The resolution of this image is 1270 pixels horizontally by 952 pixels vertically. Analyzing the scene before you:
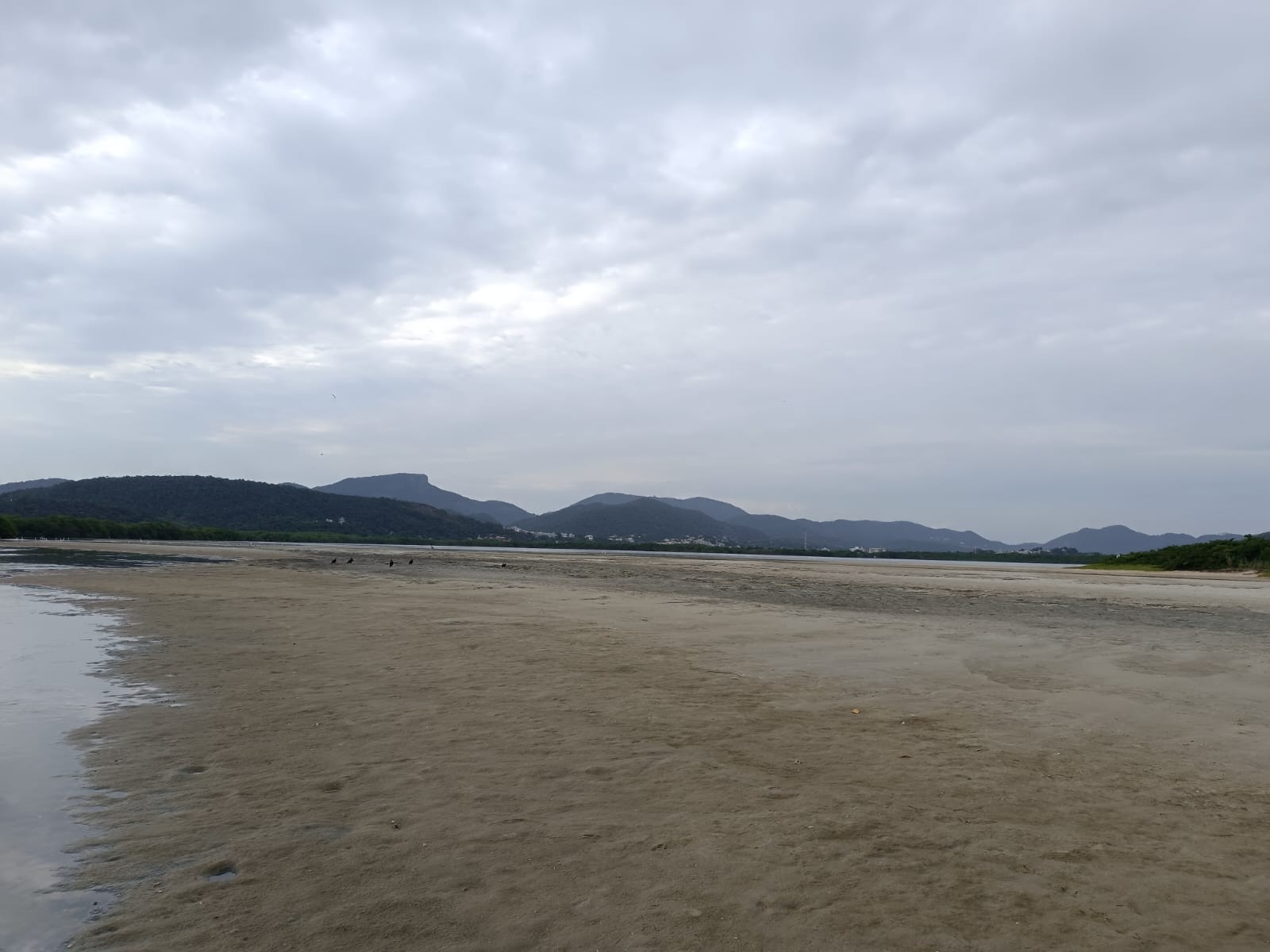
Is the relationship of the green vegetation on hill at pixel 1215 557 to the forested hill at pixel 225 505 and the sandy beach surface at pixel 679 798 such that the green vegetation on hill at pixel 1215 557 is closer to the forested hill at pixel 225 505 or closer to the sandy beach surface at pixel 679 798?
the sandy beach surface at pixel 679 798

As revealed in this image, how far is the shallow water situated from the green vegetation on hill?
6089cm

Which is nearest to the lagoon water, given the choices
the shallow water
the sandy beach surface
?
the shallow water

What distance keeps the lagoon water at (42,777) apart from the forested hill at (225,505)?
16343cm

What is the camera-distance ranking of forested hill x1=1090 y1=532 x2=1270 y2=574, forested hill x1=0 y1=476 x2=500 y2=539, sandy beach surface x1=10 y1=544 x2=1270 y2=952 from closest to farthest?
sandy beach surface x1=10 y1=544 x2=1270 y2=952, forested hill x1=1090 y1=532 x2=1270 y2=574, forested hill x1=0 y1=476 x2=500 y2=539

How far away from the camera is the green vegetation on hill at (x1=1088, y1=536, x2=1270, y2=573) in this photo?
53562 mm

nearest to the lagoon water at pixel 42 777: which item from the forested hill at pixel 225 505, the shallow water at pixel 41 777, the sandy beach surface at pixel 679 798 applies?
the shallow water at pixel 41 777

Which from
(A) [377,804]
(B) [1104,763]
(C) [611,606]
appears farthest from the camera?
(C) [611,606]

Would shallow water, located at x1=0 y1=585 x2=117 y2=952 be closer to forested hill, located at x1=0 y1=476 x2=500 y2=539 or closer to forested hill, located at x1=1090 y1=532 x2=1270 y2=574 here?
forested hill, located at x1=1090 y1=532 x2=1270 y2=574

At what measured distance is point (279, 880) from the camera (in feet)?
14.3

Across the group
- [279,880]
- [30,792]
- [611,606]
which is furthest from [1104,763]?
[611,606]

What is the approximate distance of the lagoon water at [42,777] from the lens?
4023 mm

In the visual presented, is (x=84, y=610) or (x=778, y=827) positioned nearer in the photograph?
(x=778, y=827)

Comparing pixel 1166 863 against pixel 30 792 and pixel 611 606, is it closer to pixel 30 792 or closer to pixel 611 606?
pixel 30 792

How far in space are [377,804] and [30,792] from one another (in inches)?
109
